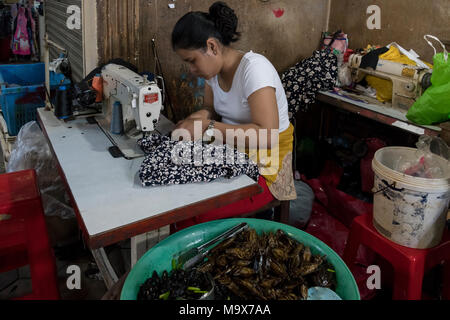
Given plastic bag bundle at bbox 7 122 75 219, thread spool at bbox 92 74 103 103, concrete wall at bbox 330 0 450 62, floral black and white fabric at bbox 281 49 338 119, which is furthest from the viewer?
floral black and white fabric at bbox 281 49 338 119

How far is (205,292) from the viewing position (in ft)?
3.56

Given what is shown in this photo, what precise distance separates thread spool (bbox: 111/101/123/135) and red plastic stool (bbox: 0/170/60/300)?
0.45m

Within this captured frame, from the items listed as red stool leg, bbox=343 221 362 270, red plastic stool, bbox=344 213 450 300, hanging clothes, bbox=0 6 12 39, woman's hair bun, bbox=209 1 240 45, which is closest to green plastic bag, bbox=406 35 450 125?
red plastic stool, bbox=344 213 450 300

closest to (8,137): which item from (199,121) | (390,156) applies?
(199,121)

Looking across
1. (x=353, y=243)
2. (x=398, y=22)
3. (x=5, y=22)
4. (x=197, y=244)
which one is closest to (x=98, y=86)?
(x=197, y=244)

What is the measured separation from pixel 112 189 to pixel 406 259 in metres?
1.28

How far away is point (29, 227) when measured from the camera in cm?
160

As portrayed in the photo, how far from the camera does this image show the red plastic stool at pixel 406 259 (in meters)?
1.60

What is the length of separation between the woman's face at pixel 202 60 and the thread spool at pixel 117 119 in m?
0.41

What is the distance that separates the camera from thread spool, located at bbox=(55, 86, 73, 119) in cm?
205

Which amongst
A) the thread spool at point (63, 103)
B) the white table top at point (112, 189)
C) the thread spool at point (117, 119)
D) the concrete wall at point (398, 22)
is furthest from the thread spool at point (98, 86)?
the concrete wall at point (398, 22)

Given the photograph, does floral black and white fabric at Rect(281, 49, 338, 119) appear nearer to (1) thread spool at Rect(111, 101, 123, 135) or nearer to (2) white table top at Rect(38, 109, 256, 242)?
(1) thread spool at Rect(111, 101, 123, 135)

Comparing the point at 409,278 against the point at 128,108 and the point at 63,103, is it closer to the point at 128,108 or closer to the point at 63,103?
the point at 128,108
